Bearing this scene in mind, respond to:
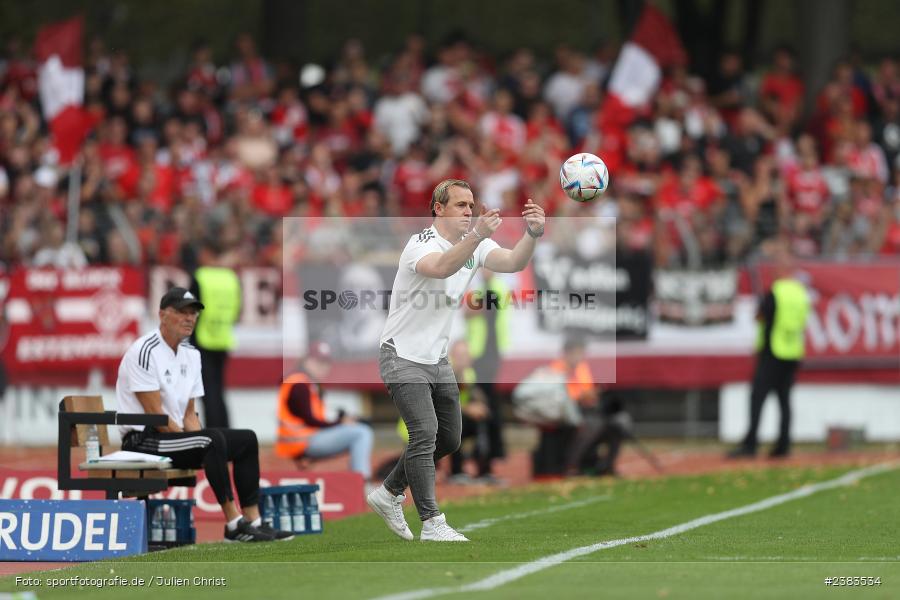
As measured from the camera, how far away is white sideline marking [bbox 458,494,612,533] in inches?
492

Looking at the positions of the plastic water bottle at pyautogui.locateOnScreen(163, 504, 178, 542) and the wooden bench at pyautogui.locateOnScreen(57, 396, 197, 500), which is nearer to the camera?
the wooden bench at pyautogui.locateOnScreen(57, 396, 197, 500)

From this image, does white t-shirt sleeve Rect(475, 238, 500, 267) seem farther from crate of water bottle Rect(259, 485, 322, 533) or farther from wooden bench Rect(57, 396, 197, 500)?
wooden bench Rect(57, 396, 197, 500)

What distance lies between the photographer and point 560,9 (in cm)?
4341

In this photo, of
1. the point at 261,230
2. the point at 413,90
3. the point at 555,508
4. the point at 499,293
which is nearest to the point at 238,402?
the point at 261,230

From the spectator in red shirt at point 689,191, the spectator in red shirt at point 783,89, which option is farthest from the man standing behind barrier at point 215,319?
the spectator in red shirt at point 783,89

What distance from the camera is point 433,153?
81.8 feet

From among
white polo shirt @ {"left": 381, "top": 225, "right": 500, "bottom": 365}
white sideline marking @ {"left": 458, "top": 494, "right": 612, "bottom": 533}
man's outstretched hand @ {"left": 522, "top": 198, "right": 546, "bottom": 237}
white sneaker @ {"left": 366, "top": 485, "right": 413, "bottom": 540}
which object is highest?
man's outstretched hand @ {"left": 522, "top": 198, "right": 546, "bottom": 237}

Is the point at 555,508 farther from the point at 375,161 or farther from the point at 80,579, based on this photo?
the point at 375,161

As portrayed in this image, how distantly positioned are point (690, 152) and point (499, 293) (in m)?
6.29

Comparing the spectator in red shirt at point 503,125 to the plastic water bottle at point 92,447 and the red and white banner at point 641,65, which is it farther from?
the plastic water bottle at point 92,447

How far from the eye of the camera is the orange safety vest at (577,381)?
18938mm

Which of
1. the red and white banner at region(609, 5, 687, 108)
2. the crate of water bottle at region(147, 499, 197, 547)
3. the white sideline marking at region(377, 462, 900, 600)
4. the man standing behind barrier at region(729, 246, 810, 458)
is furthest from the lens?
the red and white banner at region(609, 5, 687, 108)

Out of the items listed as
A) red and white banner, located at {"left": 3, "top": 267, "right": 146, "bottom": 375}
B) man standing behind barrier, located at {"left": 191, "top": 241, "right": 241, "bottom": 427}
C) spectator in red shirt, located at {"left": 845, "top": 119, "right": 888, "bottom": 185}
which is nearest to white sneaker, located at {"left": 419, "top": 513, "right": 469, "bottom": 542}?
man standing behind barrier, located at {"left": 191, "top": 241, "right": 241, "bottom": 427}

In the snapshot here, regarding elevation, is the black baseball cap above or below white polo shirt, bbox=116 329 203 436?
above
